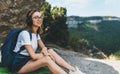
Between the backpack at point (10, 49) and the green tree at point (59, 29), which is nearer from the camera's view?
the backpack at point (10, 49)

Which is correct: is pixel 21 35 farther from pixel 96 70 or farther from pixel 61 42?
pixel 61 42

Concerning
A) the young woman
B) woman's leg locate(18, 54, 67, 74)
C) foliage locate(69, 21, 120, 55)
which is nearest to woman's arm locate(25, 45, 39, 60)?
the young woman

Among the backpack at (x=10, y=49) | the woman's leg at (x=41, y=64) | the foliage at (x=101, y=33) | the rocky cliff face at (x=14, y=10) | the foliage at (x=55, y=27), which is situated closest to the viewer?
the woman's leg at (x=41, y=64)

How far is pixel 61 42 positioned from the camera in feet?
52.0

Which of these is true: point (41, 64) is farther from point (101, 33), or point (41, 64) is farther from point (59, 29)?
point (101, 33)

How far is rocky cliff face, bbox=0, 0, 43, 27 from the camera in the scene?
451 inches

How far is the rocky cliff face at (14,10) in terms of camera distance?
11445mm

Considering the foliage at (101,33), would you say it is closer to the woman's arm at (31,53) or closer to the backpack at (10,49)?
the backpack at (10,49)

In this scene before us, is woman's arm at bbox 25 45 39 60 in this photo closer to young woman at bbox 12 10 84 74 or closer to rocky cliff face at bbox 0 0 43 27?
young woman at bbox 12 10 84 74

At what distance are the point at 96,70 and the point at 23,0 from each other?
10.4 feet

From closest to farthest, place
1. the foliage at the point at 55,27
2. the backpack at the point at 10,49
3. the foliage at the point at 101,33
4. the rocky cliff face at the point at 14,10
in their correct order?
1. the backpack at the point at 10,49
2. the rocky cliff face at the point at 14,10
3. the foliage at the point at 55,27
4. the foliage at the point at 101,33

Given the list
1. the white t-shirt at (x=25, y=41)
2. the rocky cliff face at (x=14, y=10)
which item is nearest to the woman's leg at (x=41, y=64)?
the white t-shirt at (x=25, y=41)

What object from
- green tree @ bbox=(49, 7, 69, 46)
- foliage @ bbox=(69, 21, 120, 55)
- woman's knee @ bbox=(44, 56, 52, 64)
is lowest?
foliage @ bbox=(69, 21, 120, 55)

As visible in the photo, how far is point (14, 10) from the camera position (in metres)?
11.6
